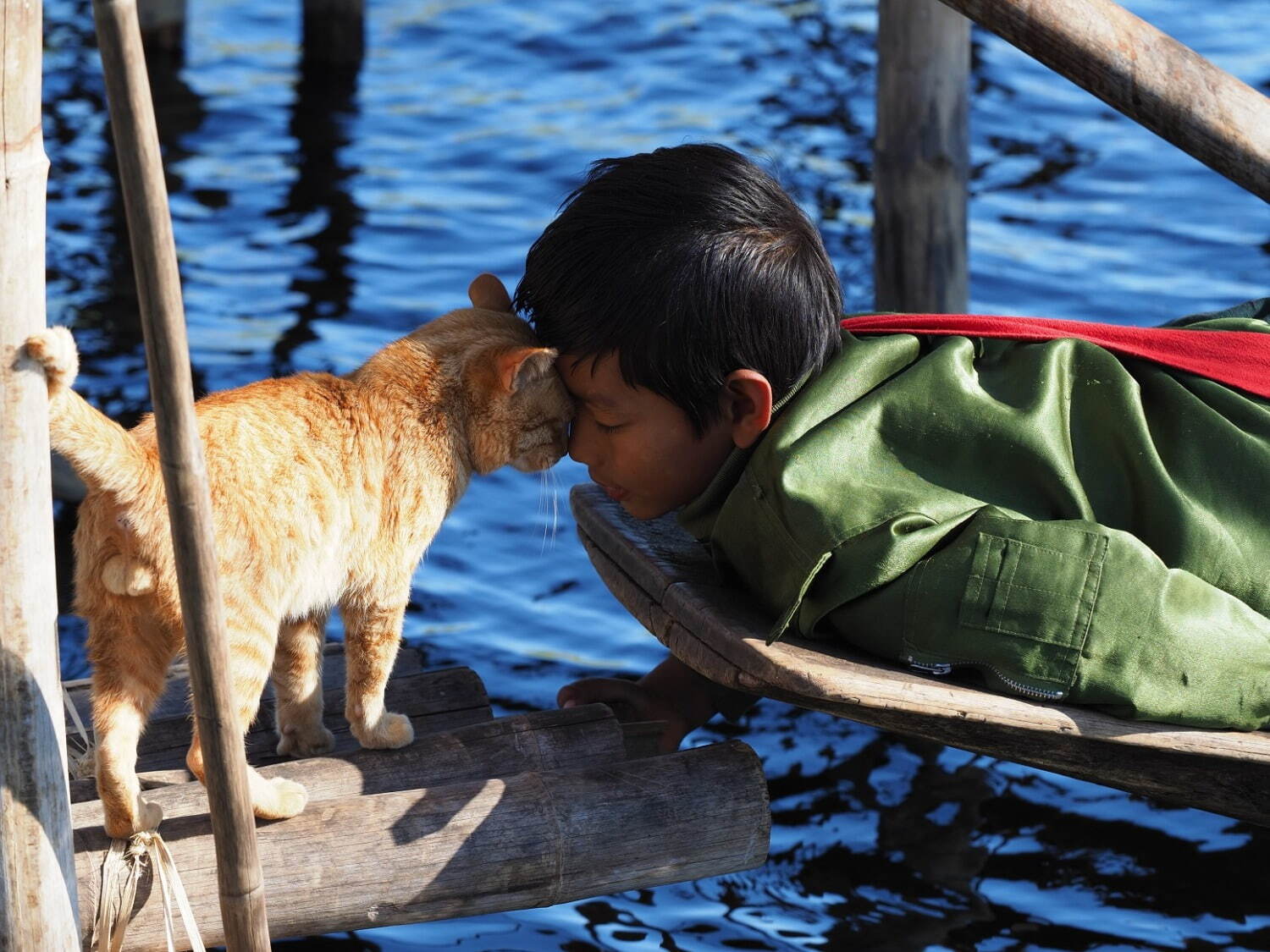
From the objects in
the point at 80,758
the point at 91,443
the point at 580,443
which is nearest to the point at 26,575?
the point at 91,443

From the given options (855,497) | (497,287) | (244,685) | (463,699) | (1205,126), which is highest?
(1205,126)

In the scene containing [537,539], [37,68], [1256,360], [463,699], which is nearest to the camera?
[37,68]

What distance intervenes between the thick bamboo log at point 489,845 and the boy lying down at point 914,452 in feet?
1.16

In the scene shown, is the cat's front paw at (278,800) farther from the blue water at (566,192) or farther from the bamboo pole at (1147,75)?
the bamboo pole at (1147,75)

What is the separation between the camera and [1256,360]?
2.77 m

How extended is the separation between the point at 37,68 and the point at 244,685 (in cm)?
96

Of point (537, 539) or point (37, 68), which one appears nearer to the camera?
point (37, 68)

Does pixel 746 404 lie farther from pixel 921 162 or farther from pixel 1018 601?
pixel 921 162

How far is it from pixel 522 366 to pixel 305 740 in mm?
816

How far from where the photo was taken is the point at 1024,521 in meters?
2.40

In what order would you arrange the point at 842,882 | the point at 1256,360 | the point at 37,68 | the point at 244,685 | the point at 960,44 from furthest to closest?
the point at 960,44 < the point at 842,882 < the point at 1256,360 < the point at 244,685 < the point at 37,68

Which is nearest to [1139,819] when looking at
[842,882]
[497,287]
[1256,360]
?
[842,882]

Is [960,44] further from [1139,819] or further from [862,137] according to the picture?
[862,137]

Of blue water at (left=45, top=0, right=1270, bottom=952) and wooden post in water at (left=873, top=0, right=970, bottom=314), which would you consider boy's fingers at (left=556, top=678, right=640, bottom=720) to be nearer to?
blue water at (left=45, top=0, right=1270, bottom=952)
